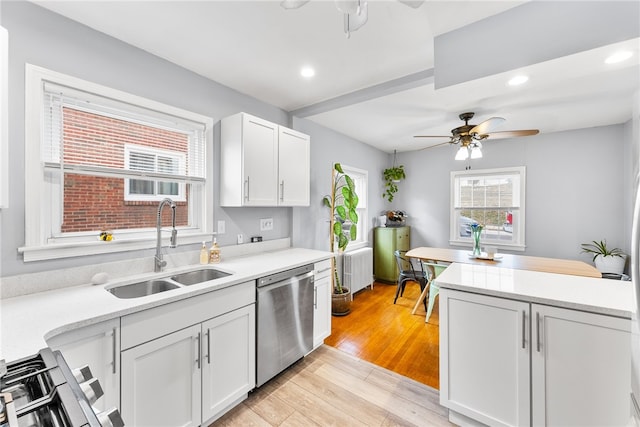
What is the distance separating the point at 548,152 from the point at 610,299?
351 centimetres

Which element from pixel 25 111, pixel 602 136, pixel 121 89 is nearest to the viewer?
pixel 25 111

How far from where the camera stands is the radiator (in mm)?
3959

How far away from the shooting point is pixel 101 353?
4.15 feet

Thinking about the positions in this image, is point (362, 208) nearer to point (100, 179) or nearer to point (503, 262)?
point (503, 262)

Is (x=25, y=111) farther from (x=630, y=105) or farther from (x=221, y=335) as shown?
(x=630, y=105)

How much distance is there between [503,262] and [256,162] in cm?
297

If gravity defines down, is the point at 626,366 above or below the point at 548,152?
below

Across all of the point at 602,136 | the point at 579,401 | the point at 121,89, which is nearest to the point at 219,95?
the point at 121,89

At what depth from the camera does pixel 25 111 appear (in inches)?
59.7

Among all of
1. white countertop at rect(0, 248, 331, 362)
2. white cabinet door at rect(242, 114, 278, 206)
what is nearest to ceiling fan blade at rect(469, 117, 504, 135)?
white cabinet door at rect(242, 114, 278, 206)

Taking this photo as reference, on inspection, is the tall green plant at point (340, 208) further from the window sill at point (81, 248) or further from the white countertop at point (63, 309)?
the window sill at point (81, 248)

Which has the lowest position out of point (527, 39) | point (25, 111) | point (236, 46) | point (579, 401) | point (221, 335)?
point (579, 401)

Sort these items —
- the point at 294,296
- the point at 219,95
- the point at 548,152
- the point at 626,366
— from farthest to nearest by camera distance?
the point at 548,152, the point at 219,95, the point at 294,296, the point at 626,366

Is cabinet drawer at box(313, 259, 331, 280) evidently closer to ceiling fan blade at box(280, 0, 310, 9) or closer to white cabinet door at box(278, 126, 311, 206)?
white cabinet door at box(278, 126, 311, 206)
